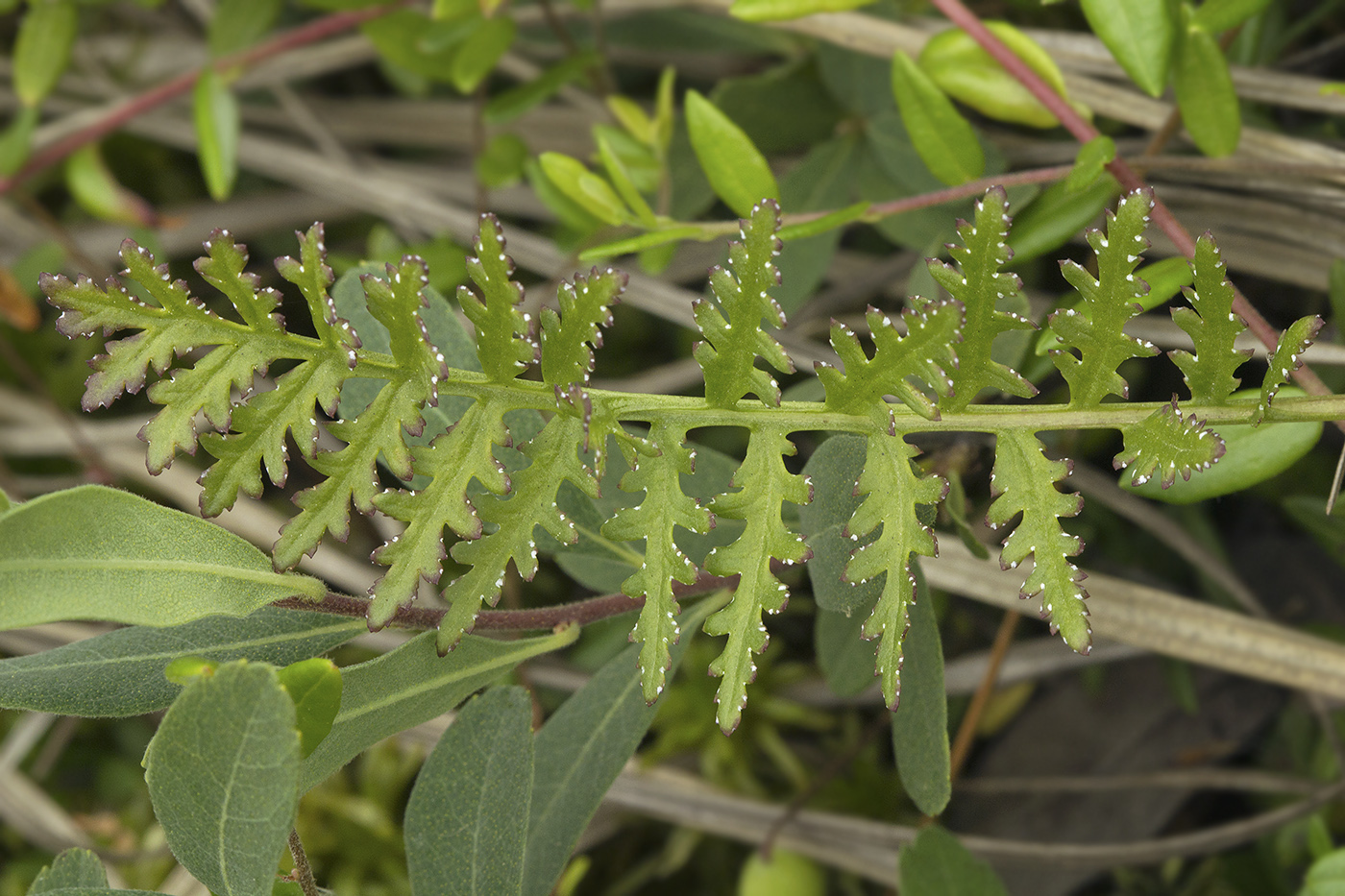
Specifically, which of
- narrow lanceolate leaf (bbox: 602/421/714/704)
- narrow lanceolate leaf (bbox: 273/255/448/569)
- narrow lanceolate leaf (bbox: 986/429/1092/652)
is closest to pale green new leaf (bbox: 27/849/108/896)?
narrow lanceolate leaf (bbox: 273/255/448/569)

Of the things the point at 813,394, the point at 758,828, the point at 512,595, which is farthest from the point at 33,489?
the point at 813,394

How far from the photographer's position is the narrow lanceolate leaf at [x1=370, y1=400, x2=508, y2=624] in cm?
82

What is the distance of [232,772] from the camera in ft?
2.60

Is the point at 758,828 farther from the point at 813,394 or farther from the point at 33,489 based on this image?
the point at 33,489

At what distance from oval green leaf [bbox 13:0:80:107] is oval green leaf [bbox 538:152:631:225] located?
1.05m

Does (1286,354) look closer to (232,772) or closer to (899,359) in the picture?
(899,359)

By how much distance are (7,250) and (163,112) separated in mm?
473

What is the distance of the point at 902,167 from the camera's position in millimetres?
1492

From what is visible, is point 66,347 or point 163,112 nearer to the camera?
point 163,112

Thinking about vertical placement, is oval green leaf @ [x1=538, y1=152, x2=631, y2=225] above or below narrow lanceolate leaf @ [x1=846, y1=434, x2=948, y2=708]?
above

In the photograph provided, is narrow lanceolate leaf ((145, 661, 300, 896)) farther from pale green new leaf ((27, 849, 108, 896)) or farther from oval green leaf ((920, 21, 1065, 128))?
oval green leaf ((920, 21, 1065, 128))

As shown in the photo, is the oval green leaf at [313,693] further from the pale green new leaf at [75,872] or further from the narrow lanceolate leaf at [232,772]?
the pale green new leaf at [75,872]

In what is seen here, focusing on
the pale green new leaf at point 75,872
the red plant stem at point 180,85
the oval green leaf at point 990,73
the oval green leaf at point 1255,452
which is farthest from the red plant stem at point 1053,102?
the pale green new leaf at point 75,872

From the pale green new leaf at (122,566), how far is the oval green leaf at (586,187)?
1.87 feet
